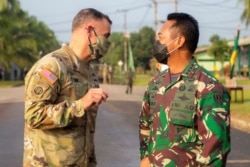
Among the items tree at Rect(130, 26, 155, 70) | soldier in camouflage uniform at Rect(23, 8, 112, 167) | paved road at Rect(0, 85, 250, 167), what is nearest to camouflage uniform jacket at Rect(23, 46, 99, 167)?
soldier in camouflage uniform at Rect(23, 8, 112, 167)

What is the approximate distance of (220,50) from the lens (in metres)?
55.8

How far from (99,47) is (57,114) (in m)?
0.52

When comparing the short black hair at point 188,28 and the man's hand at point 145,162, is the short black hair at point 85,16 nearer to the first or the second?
the short black hair at point 188,28

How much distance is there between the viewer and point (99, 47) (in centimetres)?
339

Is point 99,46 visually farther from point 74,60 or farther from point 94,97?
point 94,97

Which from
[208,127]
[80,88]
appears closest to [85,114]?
[80,88]

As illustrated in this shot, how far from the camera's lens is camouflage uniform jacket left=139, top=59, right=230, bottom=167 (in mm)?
3141

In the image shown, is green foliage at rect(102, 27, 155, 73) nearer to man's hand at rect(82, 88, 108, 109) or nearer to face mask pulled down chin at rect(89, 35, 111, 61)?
face mask pulled down chin at rect(89, 35, 111, 61)

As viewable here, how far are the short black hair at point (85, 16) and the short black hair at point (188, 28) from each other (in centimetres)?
45

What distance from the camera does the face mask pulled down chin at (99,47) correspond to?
3.39m

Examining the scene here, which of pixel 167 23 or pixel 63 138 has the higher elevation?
pixel 167 23

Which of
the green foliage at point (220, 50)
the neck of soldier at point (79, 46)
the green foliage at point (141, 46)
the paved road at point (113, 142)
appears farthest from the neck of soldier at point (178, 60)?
the green foliage at point (141, 46)

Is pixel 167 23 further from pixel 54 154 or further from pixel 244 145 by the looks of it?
pixel 244 145

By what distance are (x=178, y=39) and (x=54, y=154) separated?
99cm
